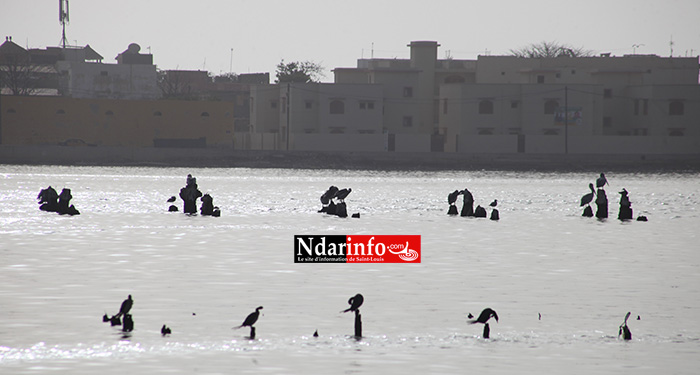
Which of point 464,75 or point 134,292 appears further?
point 464,75

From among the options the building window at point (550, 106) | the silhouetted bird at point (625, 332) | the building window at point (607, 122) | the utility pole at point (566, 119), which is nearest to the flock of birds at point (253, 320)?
the silhouetted bird at point (625, 332)

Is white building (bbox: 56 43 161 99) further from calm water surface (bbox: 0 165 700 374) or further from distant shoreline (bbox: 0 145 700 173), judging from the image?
calm water surface (bbox: 0 165 700 374)

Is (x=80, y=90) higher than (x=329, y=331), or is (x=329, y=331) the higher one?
(x=80, y=90)

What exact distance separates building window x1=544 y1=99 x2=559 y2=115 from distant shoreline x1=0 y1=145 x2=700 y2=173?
16.9ft

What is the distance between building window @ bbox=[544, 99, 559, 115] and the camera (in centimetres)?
9125

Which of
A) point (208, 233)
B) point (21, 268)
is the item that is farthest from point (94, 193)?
point (21, 268)

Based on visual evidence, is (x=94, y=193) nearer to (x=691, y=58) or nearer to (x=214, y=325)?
(x=214, y=325)

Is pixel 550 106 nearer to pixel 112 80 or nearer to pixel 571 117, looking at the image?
pixel 571 117

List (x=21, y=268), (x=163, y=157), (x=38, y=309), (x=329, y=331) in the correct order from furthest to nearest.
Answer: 1. (x=163, y=157)
2. (x=21, y=268)
3. (x=38, y=309)
4. (x=329, y=331)

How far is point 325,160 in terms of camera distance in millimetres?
87750

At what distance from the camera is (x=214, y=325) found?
13391mm

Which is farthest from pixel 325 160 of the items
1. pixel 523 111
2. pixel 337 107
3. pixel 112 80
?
pixel 112 80

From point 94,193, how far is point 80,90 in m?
62.3

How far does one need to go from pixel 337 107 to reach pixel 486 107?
1302 centimetres
